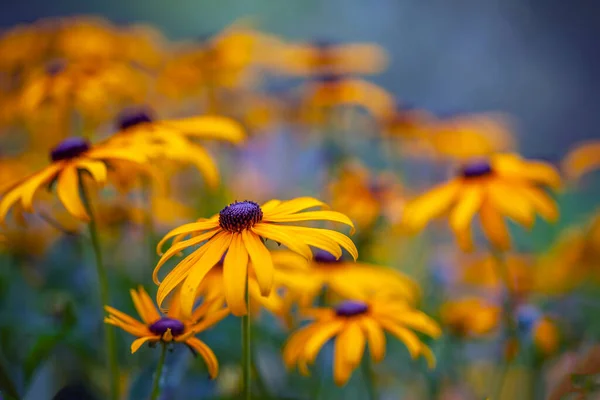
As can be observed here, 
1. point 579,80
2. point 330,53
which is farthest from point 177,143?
point 579,80

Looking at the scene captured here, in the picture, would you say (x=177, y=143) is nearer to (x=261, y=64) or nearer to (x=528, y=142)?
(x=261, y=64)

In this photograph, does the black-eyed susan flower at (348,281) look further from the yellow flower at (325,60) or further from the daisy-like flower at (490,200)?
the yellow flower at (325,60)

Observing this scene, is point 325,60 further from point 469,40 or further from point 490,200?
point 469,40

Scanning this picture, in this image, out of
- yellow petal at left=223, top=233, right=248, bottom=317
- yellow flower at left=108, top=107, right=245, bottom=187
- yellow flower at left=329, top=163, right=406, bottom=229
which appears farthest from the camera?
yellow flower at left=329, top=163, right=406, bottom=229

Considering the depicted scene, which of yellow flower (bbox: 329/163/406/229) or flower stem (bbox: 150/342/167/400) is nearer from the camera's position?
flower stem (bbox: 150/342/167/400)

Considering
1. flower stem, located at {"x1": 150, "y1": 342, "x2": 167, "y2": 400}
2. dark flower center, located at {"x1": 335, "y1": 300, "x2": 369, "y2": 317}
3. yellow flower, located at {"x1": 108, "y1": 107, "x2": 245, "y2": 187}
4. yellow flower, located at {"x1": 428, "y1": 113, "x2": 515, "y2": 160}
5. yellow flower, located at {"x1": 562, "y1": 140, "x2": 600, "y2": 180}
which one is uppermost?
yellow flower, located at {"x1": 428, "y1": 113, "x2": 515, "y2": 160}

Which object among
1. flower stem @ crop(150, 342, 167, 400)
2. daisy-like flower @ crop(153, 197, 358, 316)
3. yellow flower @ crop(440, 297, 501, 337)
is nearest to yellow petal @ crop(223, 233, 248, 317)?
Result: daisy-like flower @ crop(153, 197, 358, 316)

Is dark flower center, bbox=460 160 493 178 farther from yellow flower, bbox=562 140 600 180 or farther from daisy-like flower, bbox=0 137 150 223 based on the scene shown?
daisy-like flower, bbox=0 137 150 223
